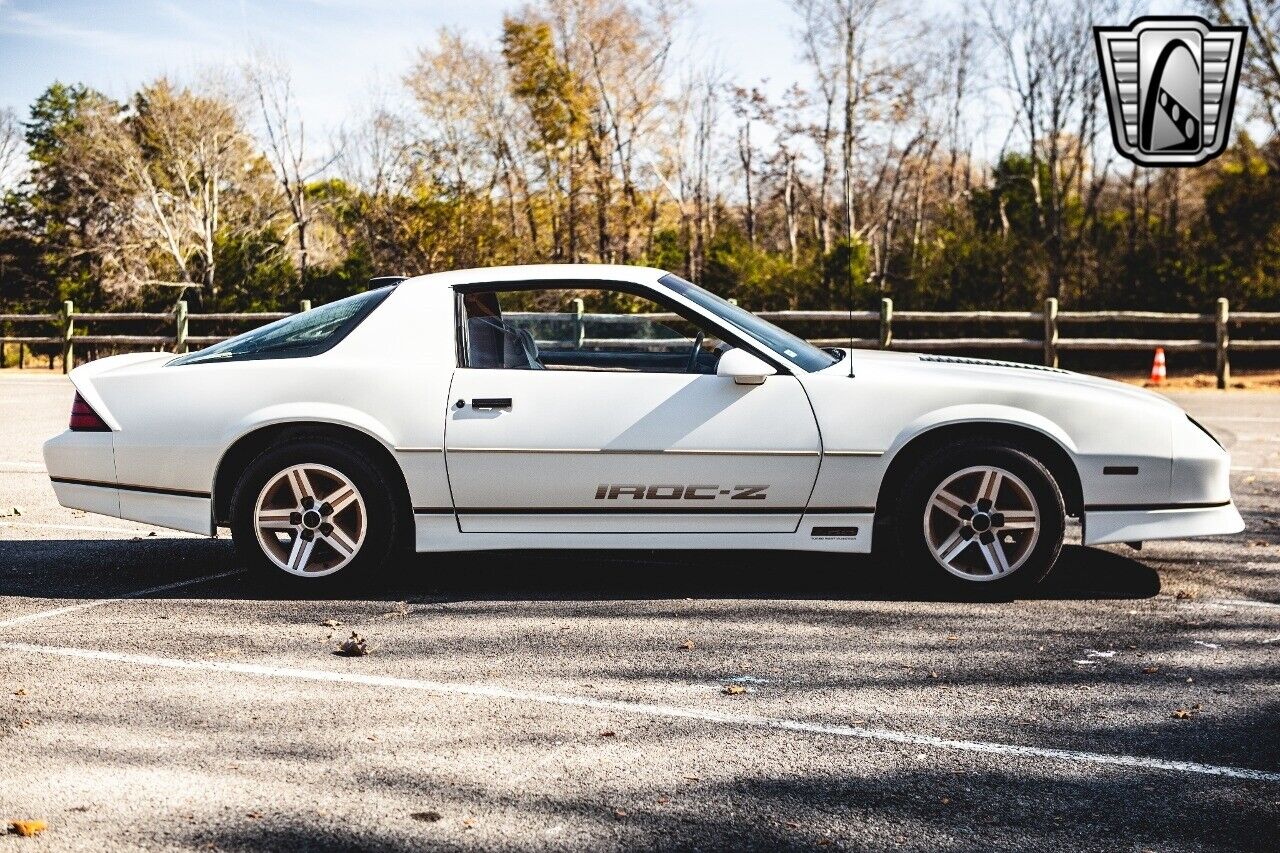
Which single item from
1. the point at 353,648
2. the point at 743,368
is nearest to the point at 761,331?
the point at 743,368

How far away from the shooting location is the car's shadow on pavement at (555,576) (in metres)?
6.01

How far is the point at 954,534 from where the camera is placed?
5.87 meters

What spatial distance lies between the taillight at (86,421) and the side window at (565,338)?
167cm

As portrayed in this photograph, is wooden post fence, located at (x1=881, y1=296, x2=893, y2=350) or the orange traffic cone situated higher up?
wooden post fence, located at (x1=881, y1=296, x2=893, y2=350)

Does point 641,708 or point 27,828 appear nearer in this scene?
point 27,828

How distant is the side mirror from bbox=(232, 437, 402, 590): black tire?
4.96 ft

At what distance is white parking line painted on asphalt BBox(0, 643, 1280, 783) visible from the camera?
3.80 metres

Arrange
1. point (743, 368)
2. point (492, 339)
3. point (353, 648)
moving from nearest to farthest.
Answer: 1. point (353, 648)
2. point (743, 368)
3. point (492, 339)

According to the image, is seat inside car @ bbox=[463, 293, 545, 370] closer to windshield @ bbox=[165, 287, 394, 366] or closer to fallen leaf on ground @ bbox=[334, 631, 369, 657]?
windshield @ bbox=[165, 287, 394, 366]

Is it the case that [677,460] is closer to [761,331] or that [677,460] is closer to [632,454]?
[632,454]

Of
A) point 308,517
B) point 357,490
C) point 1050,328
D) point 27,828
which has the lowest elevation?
point 27,828

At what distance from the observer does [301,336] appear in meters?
6.16

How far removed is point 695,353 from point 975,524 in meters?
1.43

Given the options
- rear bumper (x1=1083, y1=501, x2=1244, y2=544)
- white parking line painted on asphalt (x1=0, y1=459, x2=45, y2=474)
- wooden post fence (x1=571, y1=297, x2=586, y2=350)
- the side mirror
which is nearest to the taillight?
wooden post fence (x1=571, y1=297, x2=586, y2=350)
